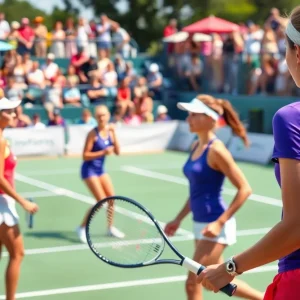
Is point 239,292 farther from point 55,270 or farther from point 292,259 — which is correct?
point 55,270

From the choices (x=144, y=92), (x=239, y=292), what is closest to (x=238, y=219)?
(x=239, y=292)

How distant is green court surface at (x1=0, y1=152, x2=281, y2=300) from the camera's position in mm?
8180

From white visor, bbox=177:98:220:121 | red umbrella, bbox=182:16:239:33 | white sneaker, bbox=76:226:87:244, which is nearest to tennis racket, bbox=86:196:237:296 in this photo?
white visor, bbox=177:98:220:121

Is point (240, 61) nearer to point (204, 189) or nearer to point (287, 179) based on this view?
point (204, 189)

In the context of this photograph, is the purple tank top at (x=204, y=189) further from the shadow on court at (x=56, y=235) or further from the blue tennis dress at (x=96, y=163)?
the blue tennis dress at (x=96, y=163)

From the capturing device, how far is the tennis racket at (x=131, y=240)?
14.0 ft

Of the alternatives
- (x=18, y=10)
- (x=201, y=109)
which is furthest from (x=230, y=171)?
(x=18, y=10)

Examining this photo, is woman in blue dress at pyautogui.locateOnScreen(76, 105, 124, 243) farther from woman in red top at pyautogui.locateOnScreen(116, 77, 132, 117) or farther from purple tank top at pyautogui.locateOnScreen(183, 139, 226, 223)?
woman in red top at pyautogui.locateOnScreen(116, 77, 132, 117)

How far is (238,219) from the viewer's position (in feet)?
38.7

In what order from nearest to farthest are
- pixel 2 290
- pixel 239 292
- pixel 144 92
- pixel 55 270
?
1. pixel 239 292
2. pixel 2 290
3. pixel 55 270
4. pixel 144 92

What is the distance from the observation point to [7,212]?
6.95 m

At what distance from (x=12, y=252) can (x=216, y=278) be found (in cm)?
386

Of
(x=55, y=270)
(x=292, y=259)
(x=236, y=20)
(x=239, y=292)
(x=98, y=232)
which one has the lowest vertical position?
(x=236, y=20)

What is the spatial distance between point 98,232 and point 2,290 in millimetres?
2832
